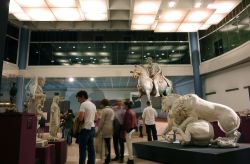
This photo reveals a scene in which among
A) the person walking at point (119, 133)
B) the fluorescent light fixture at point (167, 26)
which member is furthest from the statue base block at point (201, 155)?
the fluorescent light fixture at point (167, 26)

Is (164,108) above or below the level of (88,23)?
below

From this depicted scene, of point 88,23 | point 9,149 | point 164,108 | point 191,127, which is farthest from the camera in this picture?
point 88,23

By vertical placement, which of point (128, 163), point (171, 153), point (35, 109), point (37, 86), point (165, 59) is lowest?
point (128, 163)

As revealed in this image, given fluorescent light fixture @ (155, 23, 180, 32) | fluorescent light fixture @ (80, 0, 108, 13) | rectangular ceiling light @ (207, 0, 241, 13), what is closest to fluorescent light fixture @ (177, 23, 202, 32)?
fluorescent light fixture @ (155, 23, 180, 32)

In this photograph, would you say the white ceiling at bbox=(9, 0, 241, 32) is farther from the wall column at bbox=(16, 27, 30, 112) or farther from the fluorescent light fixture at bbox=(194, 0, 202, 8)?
the wall column at bbox=(16, 27, 30, 112)

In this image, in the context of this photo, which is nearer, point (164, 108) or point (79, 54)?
point (164, 108)

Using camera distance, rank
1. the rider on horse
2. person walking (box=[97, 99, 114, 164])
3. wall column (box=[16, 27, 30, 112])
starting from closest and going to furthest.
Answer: person walking (box=[97, 99, 114, 164]) < the rider on horse < wall column (box=[16, 27, 30, 112])

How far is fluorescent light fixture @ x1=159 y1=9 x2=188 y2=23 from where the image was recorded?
8.26 meters

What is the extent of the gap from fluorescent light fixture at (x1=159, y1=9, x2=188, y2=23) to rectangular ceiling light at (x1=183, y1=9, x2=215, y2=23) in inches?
8.4

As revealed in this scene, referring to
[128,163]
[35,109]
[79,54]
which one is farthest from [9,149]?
[79,54]

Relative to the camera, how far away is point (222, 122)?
3.42m

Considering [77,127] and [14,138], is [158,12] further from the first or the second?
[14,138]

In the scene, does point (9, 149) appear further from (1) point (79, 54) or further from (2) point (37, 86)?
(1) point (79, 54)

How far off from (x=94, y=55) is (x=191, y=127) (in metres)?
9.98
